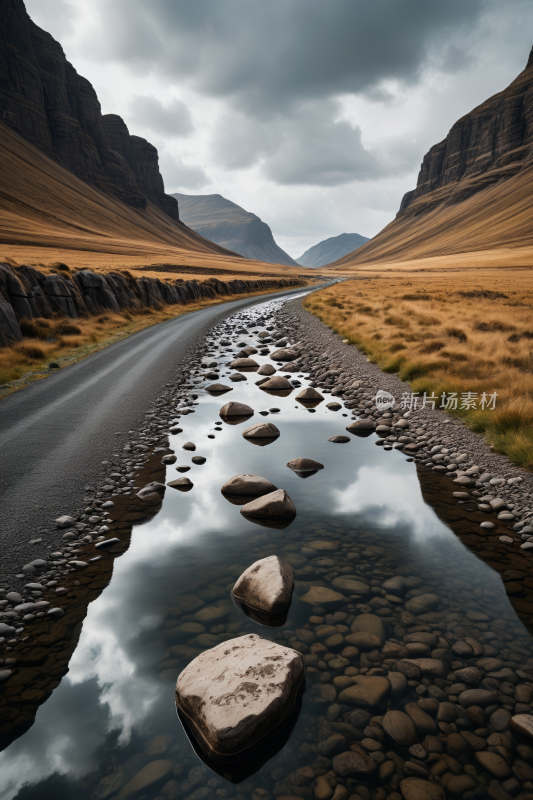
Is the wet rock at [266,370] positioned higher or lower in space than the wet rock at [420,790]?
lower

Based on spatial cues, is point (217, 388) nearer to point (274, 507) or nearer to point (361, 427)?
point (361, 427)

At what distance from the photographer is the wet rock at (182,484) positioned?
805cm

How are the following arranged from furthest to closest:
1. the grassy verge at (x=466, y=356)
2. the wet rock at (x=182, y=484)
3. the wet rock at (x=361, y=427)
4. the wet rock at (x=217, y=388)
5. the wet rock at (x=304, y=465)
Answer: the wet rock at (x=217, y=388) → the wet rock at (x=361, y=427) → the grassy verge at (x=466, y=356) → the wet rock at (x=304, y=465) → the wet rock at (x=182, y=484)

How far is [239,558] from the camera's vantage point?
19.7 ft

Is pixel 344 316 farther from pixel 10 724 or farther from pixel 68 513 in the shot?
pixel 10 724

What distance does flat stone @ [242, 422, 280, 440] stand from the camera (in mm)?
10852

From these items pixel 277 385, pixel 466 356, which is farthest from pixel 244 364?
→ pixel 466 356

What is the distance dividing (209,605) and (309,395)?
9596 mm

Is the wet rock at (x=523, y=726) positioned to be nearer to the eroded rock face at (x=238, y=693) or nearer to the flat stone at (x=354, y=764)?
the flat stone at (x=354, y=764)

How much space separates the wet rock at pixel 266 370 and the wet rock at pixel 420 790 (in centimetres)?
1502

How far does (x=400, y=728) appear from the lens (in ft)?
11.9

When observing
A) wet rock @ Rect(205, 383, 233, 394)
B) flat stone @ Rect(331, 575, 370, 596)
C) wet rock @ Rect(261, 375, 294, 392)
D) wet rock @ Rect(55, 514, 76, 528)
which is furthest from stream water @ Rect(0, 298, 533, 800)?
wet rock @ Rect(261, 375, 294, 392)

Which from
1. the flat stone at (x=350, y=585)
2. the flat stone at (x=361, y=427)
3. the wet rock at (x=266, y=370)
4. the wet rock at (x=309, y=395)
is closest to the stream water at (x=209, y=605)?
the flat stone at (x=350, y=585)

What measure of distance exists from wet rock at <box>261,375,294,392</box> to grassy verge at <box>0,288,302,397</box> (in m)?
8.33
